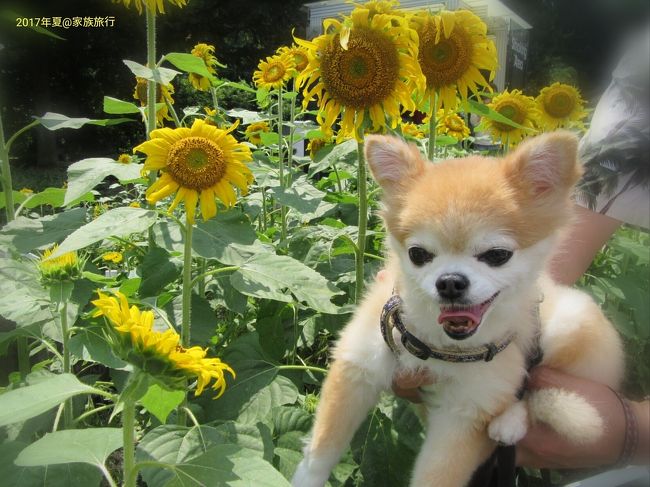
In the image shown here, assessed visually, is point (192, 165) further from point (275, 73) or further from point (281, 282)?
point (275, 73)

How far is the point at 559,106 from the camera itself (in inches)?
101

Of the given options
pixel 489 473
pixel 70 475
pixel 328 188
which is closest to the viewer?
pixel 70 475

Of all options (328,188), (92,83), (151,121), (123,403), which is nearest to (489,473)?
(123,403)

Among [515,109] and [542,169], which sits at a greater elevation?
[515,109]

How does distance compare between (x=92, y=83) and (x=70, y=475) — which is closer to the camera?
(x=70, y=475)

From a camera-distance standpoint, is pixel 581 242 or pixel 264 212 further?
pixel 264 212

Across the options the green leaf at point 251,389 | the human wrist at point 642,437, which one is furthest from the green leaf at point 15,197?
the human wrist at point 642,437

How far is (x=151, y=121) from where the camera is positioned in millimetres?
1808

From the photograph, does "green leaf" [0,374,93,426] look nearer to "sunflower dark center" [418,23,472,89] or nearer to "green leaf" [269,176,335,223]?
"green leaf" [269,176,335,223]

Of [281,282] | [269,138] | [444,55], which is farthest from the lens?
[269,138]

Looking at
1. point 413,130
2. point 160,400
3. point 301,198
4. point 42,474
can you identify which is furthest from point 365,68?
point 42,474

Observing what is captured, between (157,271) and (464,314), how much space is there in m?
0.92

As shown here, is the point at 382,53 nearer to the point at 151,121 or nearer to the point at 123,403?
the point at 151,121

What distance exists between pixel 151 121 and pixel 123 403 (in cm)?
104
